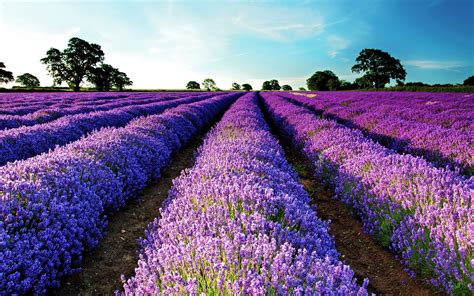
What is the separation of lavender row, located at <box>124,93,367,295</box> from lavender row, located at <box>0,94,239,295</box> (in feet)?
2.90

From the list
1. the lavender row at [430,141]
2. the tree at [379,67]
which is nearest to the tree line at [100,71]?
the tree at [379,67]

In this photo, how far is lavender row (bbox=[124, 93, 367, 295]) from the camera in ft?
5.25

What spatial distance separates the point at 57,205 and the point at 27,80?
316 ft

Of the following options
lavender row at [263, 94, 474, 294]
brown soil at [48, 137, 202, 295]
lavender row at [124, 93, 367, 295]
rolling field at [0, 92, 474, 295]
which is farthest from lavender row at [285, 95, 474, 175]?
brown soil at [48, 137, 202, 295]

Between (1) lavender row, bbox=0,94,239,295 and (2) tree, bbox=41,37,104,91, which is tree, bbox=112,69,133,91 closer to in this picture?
(2) tree, bbox=41,37,104,91

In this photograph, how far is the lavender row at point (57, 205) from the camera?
2385 mm

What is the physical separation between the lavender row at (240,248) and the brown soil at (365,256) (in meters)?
1.04

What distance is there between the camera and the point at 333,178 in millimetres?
5109

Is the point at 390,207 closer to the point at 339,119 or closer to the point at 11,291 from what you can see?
the point at 11,291

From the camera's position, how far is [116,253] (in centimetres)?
360

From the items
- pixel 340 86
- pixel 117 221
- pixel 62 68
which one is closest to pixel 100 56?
pixel 62 68

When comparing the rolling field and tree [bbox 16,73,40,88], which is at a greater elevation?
tree [bbox 16,73,40,88]

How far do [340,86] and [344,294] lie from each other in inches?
3389

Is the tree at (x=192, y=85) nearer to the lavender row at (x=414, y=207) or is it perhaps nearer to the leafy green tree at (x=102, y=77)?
the leafy green tree at (x=102, y=77)
